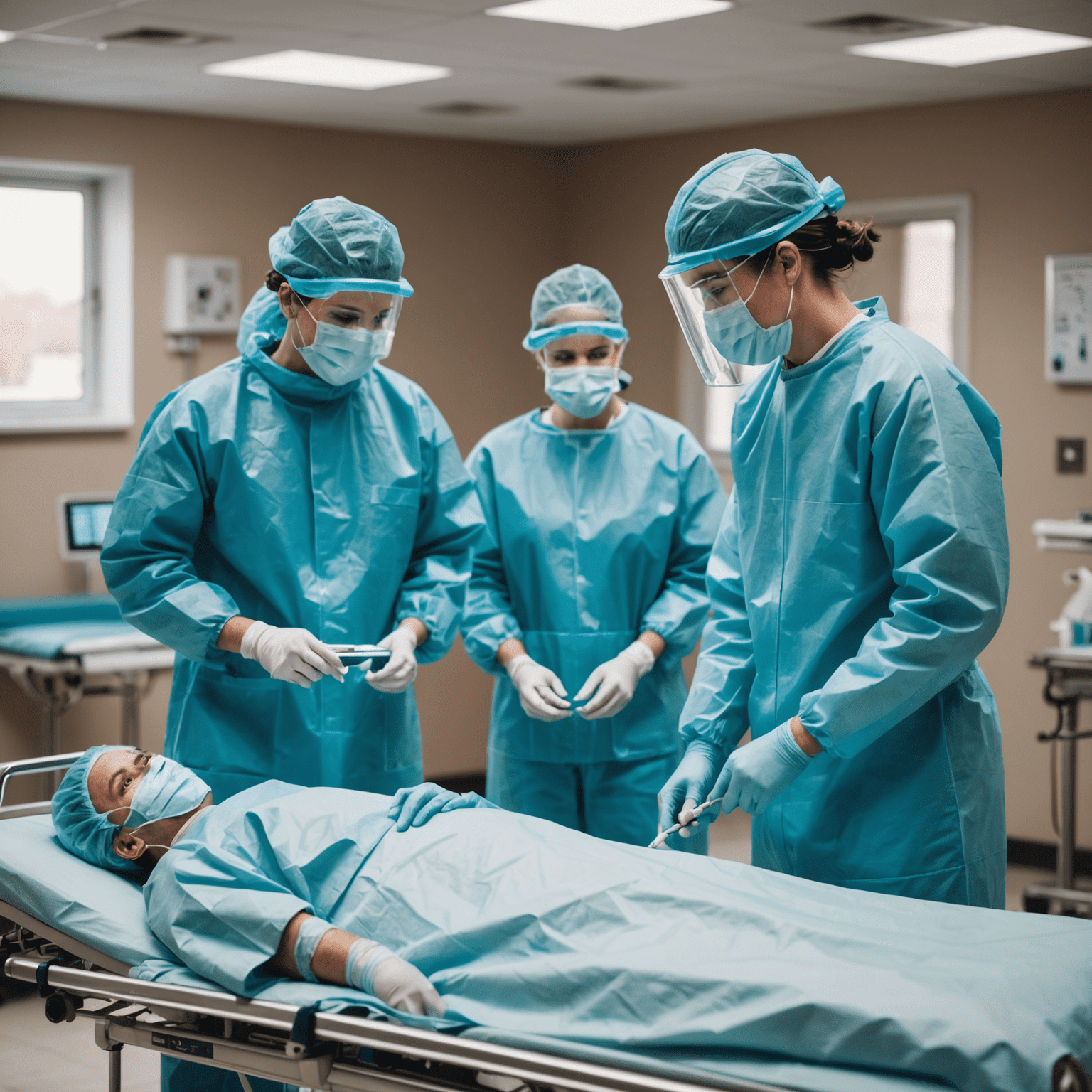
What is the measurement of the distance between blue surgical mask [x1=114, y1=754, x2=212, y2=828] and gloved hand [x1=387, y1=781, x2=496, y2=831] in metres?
0.33

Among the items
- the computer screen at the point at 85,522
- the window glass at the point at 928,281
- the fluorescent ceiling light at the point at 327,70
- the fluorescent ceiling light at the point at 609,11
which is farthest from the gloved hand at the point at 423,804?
the window glass at the point at 928,281

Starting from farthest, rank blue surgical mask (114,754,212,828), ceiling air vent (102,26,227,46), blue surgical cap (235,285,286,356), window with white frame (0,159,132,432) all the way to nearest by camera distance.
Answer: window with white frame (0,159,132,432) → ceiling air vent (102,26,227,46) → blue surgical cap (235,285,286,356) → blue surgical mask (114,754,212,828)

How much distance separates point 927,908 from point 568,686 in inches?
50.1

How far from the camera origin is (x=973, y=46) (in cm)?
376

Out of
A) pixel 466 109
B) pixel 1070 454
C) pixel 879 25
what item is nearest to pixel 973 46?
pixel 879 25

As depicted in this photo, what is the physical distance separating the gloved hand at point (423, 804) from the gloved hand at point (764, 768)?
412 millimetres

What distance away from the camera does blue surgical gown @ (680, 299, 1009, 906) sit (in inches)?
73.4

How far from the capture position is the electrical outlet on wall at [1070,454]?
4418mm

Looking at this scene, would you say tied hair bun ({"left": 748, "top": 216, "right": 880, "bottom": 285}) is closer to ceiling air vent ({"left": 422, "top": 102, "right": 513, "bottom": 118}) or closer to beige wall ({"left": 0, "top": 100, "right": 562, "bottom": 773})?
ceiling air vent ({"left": 422, "top": 102, "right": 513, "bottom": 118})

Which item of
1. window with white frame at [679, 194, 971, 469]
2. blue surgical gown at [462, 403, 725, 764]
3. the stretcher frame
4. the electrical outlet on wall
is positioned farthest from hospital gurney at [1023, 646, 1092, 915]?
the stretcher frame

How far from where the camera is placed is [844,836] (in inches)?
79.7

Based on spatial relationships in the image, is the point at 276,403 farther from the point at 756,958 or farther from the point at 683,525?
the point at 756,958

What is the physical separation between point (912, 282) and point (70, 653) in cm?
305

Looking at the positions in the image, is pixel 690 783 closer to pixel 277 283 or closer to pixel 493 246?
pixel 277 283
